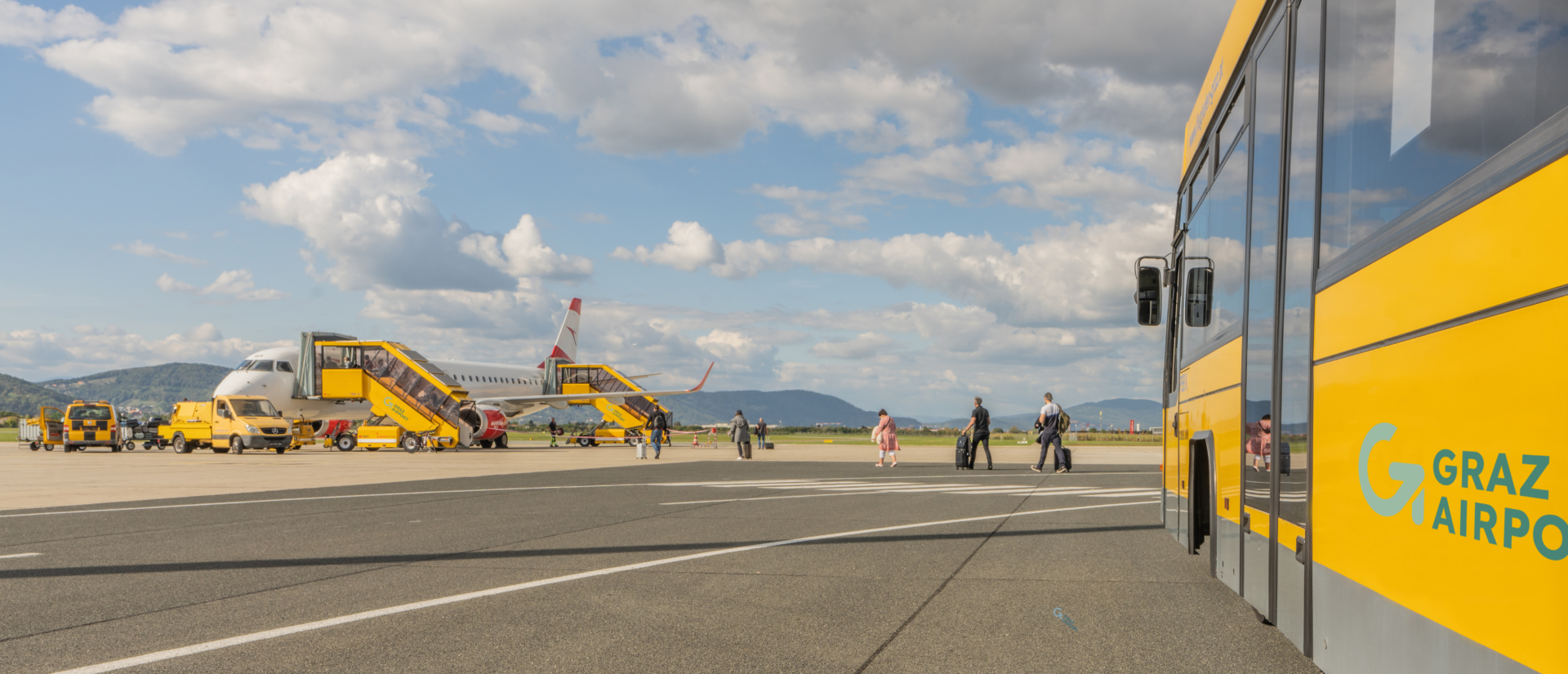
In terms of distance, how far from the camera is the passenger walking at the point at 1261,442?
393 cm

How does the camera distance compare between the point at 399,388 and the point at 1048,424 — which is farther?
the point at 399,388

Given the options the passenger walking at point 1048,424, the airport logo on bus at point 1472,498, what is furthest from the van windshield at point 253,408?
the airport logo on bus at point 1472,498

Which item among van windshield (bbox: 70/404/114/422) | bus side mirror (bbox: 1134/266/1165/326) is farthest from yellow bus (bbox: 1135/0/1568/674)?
van windshield (bbox: 70/404/114/422)

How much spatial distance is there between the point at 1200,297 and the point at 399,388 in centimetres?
3212

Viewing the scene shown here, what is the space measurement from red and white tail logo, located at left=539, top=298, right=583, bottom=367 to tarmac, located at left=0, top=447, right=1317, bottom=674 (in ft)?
152

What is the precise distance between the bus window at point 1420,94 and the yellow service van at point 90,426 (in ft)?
125

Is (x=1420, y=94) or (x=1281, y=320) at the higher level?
(x=1420, y=94)

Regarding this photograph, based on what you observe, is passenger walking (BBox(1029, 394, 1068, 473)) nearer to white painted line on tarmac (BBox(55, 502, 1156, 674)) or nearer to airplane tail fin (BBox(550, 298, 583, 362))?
white painted line on tarmac (BBox(55, 502, 1156, 674))

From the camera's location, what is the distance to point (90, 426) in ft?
108

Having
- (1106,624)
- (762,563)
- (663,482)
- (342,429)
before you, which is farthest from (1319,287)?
(342,429)

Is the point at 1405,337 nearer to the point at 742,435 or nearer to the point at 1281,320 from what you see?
the point at 1281,320

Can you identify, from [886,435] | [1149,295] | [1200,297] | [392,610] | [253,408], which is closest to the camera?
[392,610]

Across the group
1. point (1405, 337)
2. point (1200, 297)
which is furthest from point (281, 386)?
point (1405, 337)

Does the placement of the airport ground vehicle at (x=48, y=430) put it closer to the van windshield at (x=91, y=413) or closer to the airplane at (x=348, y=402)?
the van windshield at (x=91, y=413)
